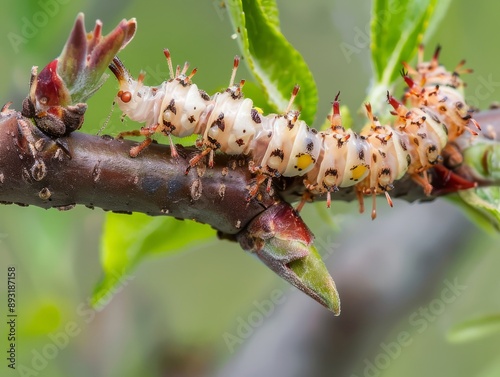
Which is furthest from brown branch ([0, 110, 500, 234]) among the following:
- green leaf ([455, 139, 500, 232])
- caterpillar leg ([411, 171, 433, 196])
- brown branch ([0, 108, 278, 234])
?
green leaf ([455, 139, 500, 232])

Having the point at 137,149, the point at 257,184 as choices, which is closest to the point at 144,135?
the point at 137,149

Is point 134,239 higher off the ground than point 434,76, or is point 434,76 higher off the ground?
point 434,76

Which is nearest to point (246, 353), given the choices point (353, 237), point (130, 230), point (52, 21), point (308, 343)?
point (308, 343)

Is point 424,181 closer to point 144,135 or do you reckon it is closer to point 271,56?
point 271,56

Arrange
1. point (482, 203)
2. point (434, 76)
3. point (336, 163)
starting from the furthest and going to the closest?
point (434, 76) < point (482, 203) < point (336, 163)

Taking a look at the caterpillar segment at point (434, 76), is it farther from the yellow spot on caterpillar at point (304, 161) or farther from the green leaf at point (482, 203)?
the yellow spot on caterpillar at point (304, 161)

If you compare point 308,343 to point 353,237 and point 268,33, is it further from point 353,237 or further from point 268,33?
point 268,33
